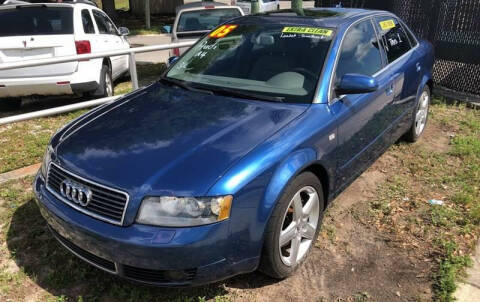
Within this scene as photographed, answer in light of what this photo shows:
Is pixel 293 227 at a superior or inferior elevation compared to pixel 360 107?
inferior

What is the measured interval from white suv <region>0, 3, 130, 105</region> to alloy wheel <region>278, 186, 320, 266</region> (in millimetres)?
4505

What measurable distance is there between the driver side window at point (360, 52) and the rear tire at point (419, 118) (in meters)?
1.35

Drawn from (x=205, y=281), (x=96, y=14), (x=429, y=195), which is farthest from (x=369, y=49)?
(x=96, y=14)

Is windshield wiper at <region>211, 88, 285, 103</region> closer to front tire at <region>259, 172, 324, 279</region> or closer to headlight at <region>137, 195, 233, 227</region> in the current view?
front tire at <region>259, 172, 324, 279</region>

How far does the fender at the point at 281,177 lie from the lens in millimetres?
2480

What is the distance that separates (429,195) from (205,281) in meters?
2.61

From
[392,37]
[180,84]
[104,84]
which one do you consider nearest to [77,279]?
[180,84]

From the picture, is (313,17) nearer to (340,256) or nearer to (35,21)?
(340,256)

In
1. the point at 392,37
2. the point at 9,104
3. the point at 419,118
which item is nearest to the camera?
the point at 392,37

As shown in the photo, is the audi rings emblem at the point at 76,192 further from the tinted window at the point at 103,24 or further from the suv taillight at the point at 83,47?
the tinted window at the point at 103,24

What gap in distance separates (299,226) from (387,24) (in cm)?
271

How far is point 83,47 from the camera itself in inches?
249

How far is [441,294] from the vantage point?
2.79 metres

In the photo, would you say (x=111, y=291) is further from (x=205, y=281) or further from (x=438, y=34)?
(x=438, y=34)
